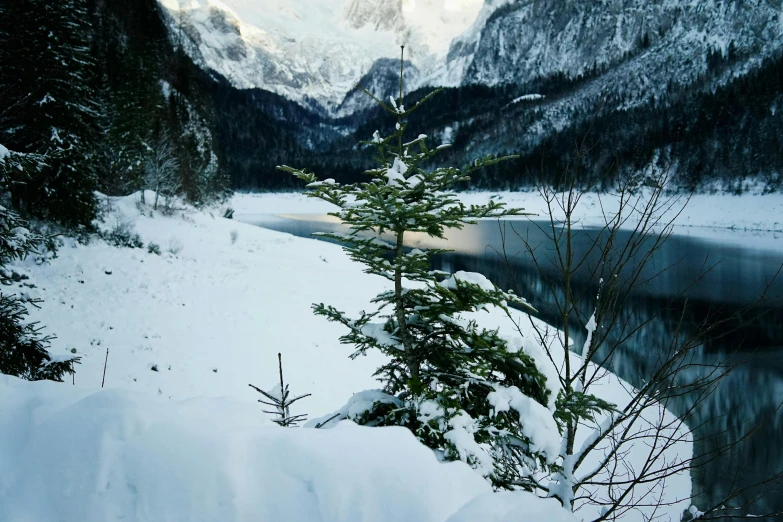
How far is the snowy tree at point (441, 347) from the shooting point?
2809 millimetres

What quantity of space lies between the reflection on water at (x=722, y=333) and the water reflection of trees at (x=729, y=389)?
0.02m

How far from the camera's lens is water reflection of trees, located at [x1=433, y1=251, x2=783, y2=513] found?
720cm

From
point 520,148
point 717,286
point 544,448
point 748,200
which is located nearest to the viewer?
point 544,448

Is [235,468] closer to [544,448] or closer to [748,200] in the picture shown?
[544,448]

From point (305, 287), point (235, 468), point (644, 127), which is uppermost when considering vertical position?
point (644, 127)

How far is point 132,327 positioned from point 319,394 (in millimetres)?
4718

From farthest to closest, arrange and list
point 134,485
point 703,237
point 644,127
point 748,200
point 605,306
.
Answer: point 644,127, point 748,200, point 703,237, point 605,306, point 134,485

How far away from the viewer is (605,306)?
315 centimetres

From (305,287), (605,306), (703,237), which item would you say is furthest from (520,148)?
(605,306)

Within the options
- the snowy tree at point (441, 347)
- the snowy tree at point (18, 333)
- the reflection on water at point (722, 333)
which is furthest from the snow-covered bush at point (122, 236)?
the snowy tree at point (441, 347)

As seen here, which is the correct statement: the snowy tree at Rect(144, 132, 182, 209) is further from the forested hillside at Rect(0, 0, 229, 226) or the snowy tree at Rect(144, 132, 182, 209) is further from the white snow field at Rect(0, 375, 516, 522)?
the white snow field at Rect(0, 375, 516, 522)

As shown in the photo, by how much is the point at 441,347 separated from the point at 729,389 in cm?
1182

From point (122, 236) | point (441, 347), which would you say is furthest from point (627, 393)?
point (122, 236)

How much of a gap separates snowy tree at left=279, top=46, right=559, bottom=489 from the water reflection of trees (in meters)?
0.59
